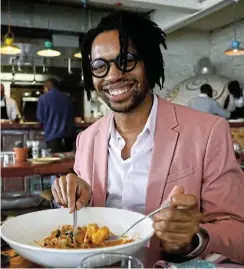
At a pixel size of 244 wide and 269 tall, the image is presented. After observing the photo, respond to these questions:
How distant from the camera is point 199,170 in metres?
1.20

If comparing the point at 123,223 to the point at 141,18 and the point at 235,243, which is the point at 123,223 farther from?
the point at 141,18

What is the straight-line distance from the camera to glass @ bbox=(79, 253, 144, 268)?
66 cm

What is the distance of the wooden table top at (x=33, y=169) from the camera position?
9.77ft

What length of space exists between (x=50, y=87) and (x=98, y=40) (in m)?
4.50

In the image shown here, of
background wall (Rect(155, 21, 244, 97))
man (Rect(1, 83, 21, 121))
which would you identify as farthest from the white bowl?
background wall (Rect(155, 21, 244, 97))

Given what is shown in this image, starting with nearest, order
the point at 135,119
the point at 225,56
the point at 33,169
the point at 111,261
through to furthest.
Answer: the point at 111,261 < the point at 135,119 < the point at 33,169 < the point at 225,56

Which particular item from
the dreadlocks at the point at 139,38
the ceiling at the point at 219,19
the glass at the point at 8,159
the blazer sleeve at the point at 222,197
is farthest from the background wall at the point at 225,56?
the blazer sleeve at the point at 222,197

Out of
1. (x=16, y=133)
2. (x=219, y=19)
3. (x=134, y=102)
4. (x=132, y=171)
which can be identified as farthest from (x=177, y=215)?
(x=219, y=19)

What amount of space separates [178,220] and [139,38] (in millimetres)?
776

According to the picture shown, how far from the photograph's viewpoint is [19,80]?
8.73 meters

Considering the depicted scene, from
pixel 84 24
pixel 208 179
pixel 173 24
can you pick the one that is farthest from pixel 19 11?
pixel 208 179

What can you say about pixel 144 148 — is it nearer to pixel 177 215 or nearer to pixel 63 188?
pixel 63 188

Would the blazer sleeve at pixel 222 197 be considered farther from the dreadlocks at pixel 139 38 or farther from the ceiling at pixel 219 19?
the ceiling at pixel 219 19

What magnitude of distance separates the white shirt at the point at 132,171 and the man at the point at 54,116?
4216 millimetres
